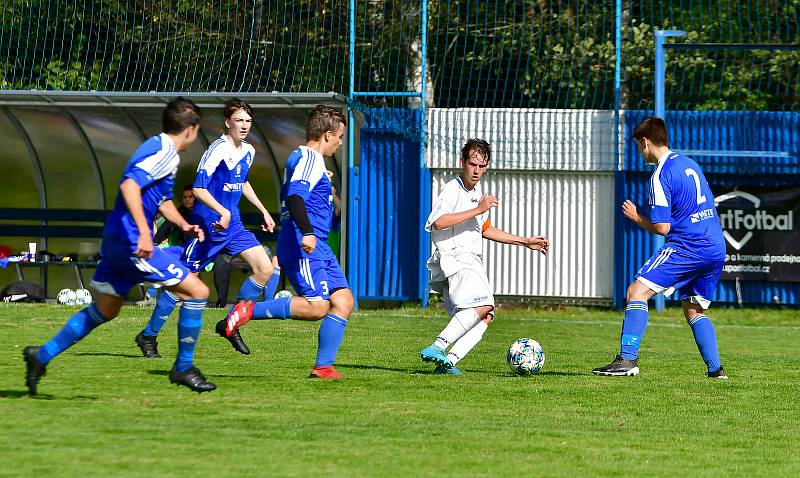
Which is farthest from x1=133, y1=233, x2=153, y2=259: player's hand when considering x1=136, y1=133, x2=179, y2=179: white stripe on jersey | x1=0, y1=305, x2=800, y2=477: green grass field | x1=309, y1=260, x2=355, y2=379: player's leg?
x1=309, y1=260, x2=355, y2=379: player's leg

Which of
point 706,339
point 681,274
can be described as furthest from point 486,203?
point 706,339

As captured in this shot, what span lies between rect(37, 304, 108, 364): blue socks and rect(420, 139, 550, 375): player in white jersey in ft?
8.35

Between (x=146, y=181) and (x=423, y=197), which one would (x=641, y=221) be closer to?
(x=146, y=181)

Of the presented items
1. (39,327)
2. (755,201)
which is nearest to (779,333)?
(755,201)

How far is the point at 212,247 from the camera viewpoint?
1032cm

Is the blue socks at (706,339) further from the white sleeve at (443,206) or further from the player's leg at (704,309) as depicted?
the white sleeve at (443,206)

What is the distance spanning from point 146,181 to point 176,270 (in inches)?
22.3

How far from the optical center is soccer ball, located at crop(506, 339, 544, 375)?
369 inches

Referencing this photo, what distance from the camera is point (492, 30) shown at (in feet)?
65.1

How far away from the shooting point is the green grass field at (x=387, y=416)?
567 centimetres

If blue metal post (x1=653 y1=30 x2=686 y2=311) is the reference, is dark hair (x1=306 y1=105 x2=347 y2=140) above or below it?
below

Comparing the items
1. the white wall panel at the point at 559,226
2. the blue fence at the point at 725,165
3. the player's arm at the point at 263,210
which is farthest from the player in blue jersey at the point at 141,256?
the blue fence at the point at 725,165

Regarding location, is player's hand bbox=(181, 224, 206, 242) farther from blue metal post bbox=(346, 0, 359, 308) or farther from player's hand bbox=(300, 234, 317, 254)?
blue metal post bbox=(346, 0, 359, 308)

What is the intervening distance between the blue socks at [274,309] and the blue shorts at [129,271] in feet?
4.20
